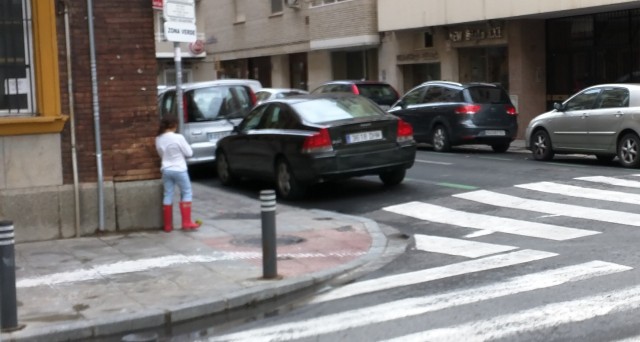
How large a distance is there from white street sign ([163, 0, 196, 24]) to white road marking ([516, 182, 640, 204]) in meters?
5.75

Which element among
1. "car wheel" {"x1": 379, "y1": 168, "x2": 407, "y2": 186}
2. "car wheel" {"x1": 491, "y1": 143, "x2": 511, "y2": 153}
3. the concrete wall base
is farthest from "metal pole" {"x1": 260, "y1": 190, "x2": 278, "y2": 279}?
"car wheel" {"x1": 491, "y1": 143, "x2": 511, "y2": 153}

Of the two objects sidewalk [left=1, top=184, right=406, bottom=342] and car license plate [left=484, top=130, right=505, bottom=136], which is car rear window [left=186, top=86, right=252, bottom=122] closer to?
sidewalk [left=1, top=184, right=406, bottom=342]

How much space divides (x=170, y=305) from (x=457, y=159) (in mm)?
11877

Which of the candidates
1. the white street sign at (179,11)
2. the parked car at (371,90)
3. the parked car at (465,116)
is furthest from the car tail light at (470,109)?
the white street sign at (179,11)

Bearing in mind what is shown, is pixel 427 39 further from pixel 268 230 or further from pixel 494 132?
pixel 268 230

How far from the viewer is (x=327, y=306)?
751cm

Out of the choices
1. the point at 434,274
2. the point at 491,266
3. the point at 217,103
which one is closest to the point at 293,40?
the point at 217,103

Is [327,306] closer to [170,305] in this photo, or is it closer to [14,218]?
[170,305]

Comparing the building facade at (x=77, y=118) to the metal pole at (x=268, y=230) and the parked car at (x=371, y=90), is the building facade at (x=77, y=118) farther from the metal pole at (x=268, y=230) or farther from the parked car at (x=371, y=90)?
the parked car at (x=371, y=90)

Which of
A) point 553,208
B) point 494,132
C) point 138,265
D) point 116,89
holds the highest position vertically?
point 116,89

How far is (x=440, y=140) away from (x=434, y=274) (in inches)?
487

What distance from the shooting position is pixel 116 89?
10.7m

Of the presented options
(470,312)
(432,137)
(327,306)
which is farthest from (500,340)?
(432,137)

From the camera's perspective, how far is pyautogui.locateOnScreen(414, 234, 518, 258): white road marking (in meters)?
9.44
